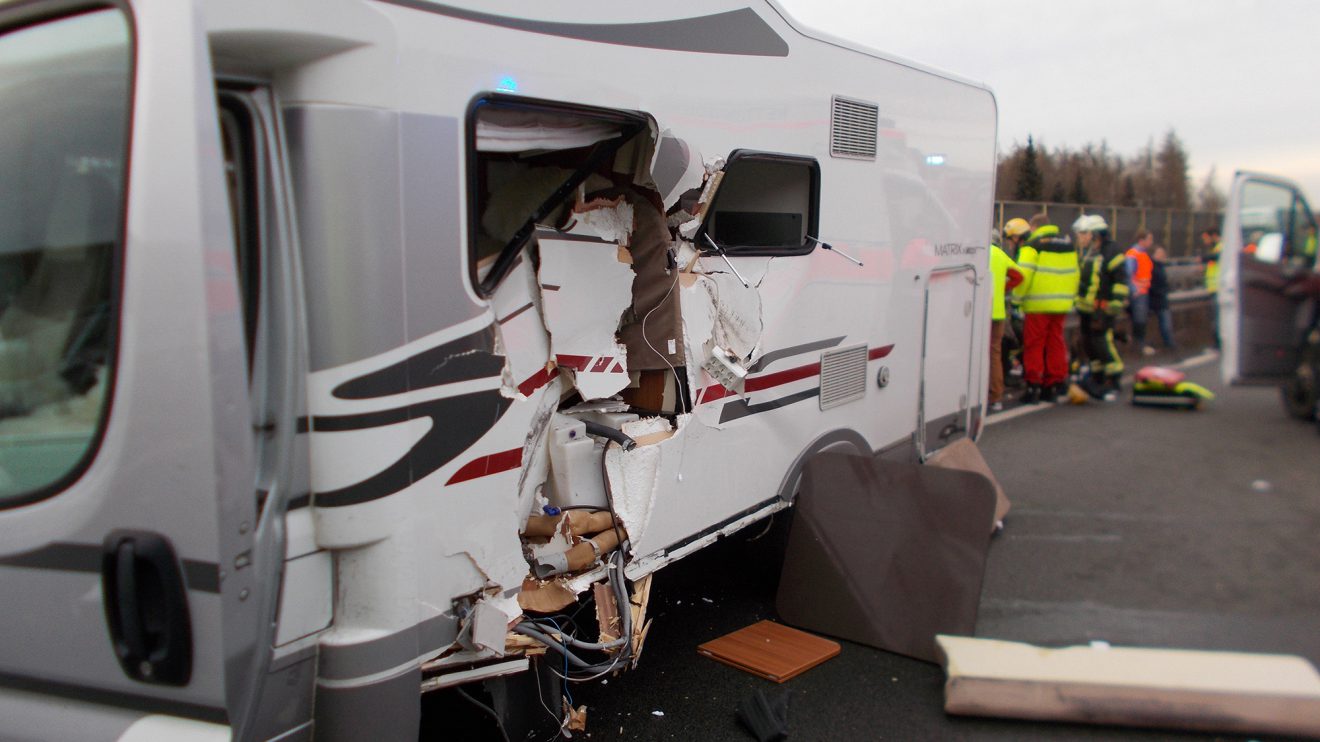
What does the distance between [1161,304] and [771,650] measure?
723 cm

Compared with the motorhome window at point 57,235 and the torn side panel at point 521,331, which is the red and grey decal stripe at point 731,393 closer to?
the torn side panel at point 521,331

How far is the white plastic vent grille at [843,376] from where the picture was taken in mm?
4430

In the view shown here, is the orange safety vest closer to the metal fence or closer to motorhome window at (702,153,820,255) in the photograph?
the metal fence

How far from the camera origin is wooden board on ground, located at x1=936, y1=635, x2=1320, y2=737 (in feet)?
11.0

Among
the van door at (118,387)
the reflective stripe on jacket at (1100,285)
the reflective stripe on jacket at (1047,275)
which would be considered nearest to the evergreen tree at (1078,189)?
the reflective stripe on jacket at (1100,285)

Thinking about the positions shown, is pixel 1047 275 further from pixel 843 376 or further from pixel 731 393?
pixel 731 393

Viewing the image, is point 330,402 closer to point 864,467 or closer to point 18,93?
point 18,93

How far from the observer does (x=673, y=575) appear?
4.93m

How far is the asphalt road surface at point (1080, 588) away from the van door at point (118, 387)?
1888 millimetres

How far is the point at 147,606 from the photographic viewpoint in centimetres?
192

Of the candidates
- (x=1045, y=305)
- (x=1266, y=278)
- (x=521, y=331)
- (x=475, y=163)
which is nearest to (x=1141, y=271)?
(x=1045, y=305)

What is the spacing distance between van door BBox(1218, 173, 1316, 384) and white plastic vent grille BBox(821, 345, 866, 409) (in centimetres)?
163

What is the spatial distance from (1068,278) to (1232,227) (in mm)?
6260

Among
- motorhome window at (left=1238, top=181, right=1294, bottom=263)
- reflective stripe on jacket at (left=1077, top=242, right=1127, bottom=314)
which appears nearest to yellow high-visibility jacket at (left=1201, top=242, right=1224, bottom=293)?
motorhome window at (left=1238, top=181, right=1294, bottom=263)
